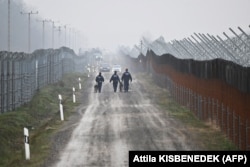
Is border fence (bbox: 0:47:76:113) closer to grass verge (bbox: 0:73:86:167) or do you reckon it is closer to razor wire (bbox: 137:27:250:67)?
grass verge (bbox: 0:73:86:167)

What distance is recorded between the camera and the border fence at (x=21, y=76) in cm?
2873

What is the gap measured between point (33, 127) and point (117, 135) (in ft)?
25.1

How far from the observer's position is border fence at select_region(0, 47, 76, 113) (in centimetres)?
2873

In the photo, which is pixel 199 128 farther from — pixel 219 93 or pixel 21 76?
pixel 21 76

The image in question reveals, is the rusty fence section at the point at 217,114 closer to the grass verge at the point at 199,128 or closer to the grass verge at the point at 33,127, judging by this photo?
the grass verge at the point at 199,128

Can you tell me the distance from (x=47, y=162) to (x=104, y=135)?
528cm

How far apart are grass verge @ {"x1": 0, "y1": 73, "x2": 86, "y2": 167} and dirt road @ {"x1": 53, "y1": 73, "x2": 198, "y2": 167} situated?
34.6 inches

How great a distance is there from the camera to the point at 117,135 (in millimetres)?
21375

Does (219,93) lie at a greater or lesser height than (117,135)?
greater

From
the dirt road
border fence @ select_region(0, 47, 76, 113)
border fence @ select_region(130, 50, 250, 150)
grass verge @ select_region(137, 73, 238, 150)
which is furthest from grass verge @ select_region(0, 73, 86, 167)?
border fence @ select_region(130, 50, 250, 150)

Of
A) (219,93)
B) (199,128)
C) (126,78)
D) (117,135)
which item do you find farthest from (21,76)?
(219,93)

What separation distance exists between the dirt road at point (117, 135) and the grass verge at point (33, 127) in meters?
0.88

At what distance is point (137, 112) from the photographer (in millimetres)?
30062

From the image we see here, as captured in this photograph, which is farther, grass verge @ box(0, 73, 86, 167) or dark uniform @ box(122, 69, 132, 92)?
dark uniform @ box(122, 69, 132, 92)
